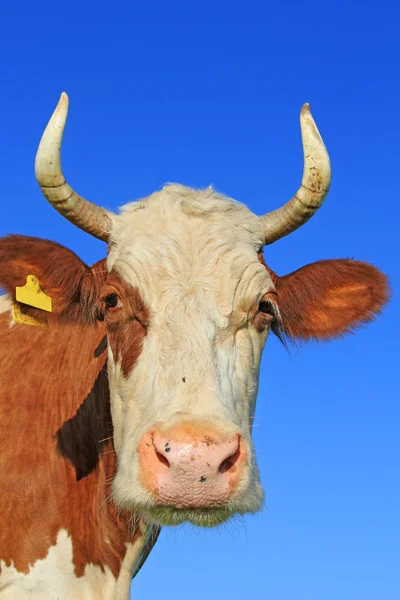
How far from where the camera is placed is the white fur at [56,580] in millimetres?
7266

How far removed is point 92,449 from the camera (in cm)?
772

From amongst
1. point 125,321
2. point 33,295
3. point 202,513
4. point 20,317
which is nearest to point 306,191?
point 125,321

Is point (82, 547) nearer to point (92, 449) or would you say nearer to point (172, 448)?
point (92, 449)

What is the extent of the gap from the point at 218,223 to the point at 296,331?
1.33 meters

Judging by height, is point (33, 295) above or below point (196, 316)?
above

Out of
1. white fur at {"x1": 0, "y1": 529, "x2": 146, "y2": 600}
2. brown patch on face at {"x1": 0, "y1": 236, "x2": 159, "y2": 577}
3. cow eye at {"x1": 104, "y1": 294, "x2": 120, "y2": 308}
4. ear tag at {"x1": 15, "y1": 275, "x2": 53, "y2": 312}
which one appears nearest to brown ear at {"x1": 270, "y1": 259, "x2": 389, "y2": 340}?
cow eye at {"x1": 104, "y1": 294, "x2": 120, "y2": 308}

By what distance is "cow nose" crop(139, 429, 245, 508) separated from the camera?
17.1 ft

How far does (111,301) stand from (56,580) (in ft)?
7.95

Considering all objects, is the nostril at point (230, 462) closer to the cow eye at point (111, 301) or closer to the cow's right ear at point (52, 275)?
the cow eye at point (111, 301)

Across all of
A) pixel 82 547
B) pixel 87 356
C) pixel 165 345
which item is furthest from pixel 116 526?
pixel 165 345

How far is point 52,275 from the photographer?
729 centimetres

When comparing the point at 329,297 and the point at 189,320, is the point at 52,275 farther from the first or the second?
the point at 329,297

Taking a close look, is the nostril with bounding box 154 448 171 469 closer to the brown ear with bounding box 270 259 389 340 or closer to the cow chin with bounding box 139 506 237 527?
the cow chin with bounding box 139 506 237 527

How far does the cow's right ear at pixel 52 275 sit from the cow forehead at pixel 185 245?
1.03ft
